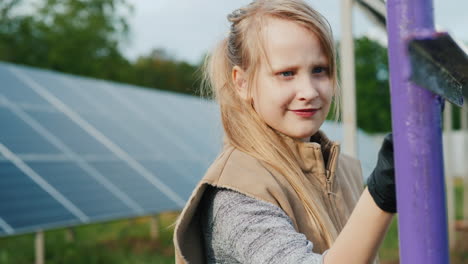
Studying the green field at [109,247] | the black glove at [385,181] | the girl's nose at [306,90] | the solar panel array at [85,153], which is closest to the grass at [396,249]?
the green field at [109,247]

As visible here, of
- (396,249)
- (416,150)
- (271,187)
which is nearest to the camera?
A: (416,150)

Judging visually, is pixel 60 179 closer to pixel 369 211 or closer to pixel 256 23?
pixel 256 23

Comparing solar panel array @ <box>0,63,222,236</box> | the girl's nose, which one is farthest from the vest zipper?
solar panel array @ <box>0,63,222,236</box>

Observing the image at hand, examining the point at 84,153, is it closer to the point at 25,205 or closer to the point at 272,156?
the point at 25,205

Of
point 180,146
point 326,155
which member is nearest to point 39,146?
point 180,146

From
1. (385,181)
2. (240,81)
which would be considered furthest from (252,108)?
(385,181)

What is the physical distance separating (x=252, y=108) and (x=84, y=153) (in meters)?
6.02

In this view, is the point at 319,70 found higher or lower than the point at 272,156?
higher

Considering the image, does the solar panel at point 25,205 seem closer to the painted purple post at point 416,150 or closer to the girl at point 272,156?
the girl at point 272,156

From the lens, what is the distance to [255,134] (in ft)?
5.21

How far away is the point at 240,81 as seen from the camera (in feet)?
5.53

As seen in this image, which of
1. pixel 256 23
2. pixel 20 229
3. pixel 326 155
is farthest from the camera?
pixel 20 229

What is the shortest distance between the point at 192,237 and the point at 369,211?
1.87 feet

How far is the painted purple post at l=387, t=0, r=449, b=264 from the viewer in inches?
34.4
